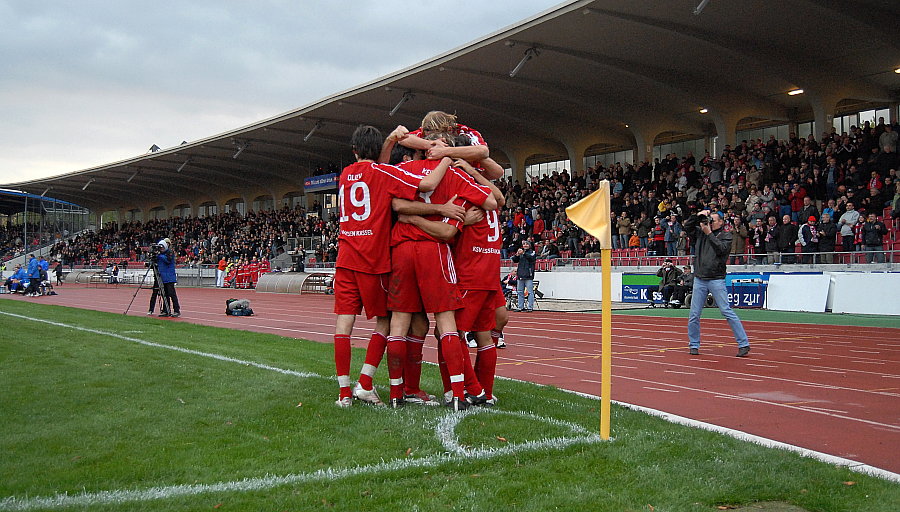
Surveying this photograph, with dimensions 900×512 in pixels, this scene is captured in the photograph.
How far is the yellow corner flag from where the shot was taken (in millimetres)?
4344

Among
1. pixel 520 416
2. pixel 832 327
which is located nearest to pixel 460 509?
pixel 520 416

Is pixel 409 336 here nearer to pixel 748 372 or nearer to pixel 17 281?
pixel 748 372

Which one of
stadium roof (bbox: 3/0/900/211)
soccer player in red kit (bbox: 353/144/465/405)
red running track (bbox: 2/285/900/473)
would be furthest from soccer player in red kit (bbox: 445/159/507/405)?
stadium roof (bbox: 3/0/900/211)

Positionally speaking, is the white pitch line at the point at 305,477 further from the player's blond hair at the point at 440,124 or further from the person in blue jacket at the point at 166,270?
the person in blue jacket at the point at 166,270

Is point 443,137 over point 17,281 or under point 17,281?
over

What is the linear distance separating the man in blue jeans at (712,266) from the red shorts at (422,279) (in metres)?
5.82

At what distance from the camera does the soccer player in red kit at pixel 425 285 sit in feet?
17.4

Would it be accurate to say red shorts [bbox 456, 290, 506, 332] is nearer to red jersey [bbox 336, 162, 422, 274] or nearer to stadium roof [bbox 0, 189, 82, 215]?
red jersey [bbox 336, 162, 422, 274]

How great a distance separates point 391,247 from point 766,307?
1634 centimetres

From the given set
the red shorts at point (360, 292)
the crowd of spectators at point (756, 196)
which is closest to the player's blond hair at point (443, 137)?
the red shorts at point (360, 292)

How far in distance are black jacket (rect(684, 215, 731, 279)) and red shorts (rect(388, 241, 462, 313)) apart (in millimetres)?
5823

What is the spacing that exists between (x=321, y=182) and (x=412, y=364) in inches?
1680

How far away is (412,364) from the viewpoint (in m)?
5.72

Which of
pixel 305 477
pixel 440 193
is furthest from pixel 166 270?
pixel 305 477
